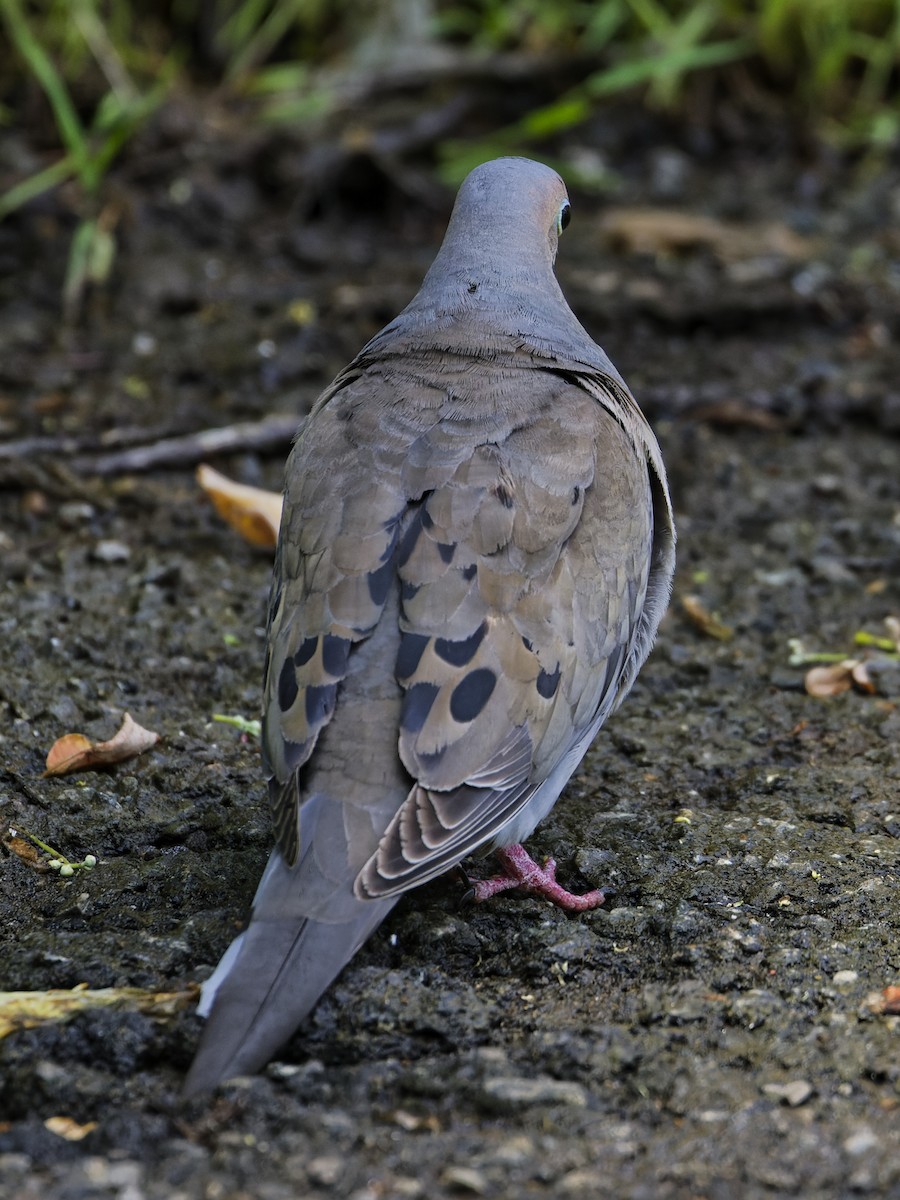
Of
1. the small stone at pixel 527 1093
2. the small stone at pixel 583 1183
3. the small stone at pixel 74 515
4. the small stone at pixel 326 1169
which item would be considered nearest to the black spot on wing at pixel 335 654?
the small stone at pixel 527 1093

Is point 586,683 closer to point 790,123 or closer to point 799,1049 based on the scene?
point 799,1049

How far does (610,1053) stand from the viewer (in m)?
2.78

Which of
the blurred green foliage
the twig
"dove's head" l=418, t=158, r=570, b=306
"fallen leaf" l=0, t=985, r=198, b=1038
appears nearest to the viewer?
"fallen leaf" l=0, t=985, r=198, b=1038

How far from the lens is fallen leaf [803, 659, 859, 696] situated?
14.6 ft

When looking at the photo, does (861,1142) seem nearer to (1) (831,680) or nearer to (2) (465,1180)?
(2) (465,1180)

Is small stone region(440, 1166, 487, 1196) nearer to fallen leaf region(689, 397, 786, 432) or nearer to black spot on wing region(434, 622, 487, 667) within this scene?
black spot on wing region(434, 622, 487, 667)

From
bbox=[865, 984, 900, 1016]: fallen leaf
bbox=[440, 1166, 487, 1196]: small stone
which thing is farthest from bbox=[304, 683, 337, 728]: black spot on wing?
bbox=[865, 984, 900, 1016]: fallen leaf

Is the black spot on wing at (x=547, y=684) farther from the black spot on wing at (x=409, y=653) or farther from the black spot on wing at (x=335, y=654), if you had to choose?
the black spot on wing at (x=335, y=654)

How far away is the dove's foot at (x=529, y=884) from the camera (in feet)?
11.1

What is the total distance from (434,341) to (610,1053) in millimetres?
1904

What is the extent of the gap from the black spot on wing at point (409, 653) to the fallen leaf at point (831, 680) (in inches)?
71.9

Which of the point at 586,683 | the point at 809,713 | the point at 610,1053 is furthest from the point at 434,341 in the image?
the point at 610,1053

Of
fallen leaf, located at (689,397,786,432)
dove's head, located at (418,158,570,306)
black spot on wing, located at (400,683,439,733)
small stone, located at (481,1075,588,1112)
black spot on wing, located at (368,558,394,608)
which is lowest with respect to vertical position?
fallen leaf, located at (689,397,786,432)

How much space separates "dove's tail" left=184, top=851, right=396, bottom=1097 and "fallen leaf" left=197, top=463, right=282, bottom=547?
2.24 m
